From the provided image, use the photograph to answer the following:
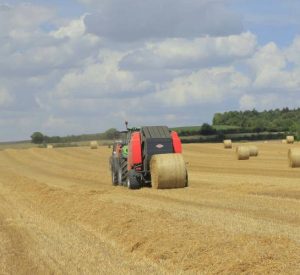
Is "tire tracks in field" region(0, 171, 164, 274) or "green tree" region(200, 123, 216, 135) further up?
"green tree" region(200, 123, 216, 135)

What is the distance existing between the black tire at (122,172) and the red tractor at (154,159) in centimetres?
15

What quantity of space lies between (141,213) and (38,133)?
9468cm

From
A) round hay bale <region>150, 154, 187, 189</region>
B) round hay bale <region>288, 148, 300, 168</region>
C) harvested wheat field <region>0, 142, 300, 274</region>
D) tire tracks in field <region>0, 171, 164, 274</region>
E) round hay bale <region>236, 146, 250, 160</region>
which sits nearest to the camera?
harvested wheat field <region>0, 142, 300, 274</region>

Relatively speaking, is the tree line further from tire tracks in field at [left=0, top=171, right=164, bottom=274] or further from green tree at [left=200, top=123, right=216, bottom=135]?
tire tracks in field at [left=0, top=171, right=164, bottom=274]

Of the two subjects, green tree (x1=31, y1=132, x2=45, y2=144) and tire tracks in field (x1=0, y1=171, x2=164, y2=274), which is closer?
tire tracks in field (x1=0, y1=171, x2=164, y2=274)

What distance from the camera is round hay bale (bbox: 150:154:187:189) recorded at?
20891mm

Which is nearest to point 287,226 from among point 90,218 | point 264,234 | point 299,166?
point 264,234

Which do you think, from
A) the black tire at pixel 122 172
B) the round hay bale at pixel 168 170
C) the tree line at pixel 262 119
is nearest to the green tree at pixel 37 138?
the tree line at pixel 262 119

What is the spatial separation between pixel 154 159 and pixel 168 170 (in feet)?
1.97

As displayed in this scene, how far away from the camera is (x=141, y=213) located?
14.1 metres

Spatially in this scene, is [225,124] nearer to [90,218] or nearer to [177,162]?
[177,162]

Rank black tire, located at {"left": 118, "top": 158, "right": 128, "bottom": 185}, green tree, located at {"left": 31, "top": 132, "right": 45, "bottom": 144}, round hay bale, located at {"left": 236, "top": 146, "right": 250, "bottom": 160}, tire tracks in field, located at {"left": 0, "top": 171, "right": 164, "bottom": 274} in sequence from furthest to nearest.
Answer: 1. green tree, located at {"left": 31, "top": 132, "right": 45, "bottom": 144}
2. round hay bale, located at {"left": 236, "top": 146, "right": 250, "bottom": 160}
3. black tire, located at {"left": 118, "top": 158, "right": 128, "bottom": 185}
4. tire tracks in field, located at {"left": 0, "top": 171, "right": 164, "bottom": 274}

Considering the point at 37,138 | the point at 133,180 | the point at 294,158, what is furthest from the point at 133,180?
the point at 37,138

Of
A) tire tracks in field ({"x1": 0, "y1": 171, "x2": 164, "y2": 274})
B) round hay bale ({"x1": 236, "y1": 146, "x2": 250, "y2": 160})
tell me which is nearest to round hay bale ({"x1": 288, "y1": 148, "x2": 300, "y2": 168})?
round hay bale ({"x1": 236, "y1": 146, "x2": 250, "y2": 160})
